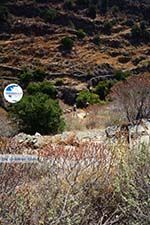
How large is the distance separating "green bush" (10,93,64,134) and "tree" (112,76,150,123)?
2.76 meters

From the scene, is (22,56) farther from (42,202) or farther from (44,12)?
(42,202)

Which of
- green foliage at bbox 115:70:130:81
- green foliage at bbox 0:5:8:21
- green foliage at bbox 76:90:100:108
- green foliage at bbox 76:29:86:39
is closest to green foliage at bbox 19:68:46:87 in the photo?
green foliage at bbox 76:90:100:108

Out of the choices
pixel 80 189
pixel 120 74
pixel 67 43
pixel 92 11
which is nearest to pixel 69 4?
pixel 92 11

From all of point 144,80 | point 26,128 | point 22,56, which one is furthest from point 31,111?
point 22,56

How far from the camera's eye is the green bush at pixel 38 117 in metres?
20.1

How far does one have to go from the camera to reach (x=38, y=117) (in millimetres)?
20094

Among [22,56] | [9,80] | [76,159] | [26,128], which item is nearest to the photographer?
[76,159]

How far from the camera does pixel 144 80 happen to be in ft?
75.3

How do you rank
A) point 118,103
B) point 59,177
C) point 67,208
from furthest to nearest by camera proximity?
point 118,103 < point 59,177 < point 67,208

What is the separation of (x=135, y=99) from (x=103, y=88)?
15469 millimetres

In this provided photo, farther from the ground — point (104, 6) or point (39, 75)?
point (104, 6)

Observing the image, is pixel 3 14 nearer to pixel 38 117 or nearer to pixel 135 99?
pixel 135 99

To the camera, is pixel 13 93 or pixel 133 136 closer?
pixel 133 136

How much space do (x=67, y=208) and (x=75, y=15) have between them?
46639 mm
